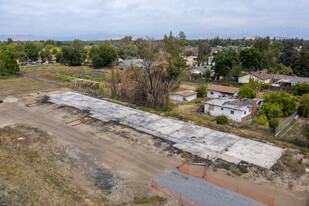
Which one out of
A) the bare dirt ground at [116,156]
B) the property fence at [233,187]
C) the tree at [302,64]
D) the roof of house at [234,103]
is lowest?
the property fence at [233,187]

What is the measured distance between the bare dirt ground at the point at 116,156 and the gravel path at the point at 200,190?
103 cm

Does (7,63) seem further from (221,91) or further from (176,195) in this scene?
(176,195)

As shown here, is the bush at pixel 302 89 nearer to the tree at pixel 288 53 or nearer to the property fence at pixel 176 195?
the tree at pixel 288 53

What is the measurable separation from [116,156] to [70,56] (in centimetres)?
6025

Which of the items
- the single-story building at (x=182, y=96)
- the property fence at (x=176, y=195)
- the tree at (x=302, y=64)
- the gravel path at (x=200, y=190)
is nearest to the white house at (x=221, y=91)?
the single-story building at (x=182, y=96)

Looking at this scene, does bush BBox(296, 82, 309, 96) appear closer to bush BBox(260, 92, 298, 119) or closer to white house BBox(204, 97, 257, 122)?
bush BBox(260, 92, 298, 119)

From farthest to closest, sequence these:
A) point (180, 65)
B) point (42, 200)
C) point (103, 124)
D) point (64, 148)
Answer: point (180, 65)
point (103, 124)
point (64, 148)
point (42, 200)

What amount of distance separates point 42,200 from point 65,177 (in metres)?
2.89

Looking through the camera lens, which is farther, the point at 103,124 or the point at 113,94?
the point at 113,94

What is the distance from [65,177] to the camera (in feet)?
53.2

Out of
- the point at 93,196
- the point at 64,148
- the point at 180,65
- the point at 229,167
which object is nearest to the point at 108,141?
the point at 64,148

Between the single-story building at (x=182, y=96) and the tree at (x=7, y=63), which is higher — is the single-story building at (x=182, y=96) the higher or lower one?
the lower one

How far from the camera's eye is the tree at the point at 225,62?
1923 inches

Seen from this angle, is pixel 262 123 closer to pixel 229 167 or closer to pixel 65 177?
pixel 229 167
